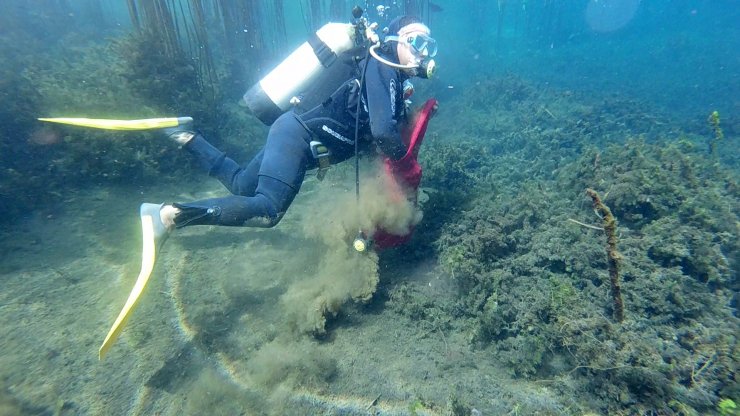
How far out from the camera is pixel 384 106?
3535 mm

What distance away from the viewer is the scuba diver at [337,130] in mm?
3508

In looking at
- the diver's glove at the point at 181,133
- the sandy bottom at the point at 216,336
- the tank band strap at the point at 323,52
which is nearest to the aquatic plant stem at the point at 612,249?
the sandy bottom at the point at 216,336

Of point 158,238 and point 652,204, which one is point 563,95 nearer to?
point 652,204

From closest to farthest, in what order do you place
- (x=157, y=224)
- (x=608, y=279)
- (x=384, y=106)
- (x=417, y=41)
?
1. (x=157, y=224)
2. (x=608, y=279)
3. (x=384, y=106)
4. (x=417, y=41)

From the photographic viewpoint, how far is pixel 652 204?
3947mm

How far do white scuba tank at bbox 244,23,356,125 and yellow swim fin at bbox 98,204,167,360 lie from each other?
6.20ft

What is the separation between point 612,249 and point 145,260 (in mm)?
4031

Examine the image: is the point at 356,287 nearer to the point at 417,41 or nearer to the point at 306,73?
the point at 306,73

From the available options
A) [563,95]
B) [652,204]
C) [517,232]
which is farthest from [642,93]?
[517,232]

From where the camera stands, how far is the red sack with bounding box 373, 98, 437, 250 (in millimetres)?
3850

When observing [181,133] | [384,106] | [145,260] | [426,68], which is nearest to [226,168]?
[181,133]

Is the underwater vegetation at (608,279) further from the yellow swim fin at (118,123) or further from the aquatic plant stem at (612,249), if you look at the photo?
the yellow swim fin at (118,123)

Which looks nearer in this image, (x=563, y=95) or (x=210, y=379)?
(x=210, y=379)

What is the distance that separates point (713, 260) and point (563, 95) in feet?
37.4
